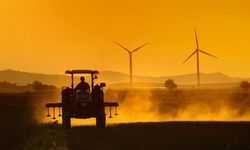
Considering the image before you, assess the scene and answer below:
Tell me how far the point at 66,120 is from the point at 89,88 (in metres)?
2.15

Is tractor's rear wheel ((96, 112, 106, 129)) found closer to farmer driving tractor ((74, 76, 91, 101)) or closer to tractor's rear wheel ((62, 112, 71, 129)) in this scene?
farmer driving tractor ((74, 76, 91, 101))

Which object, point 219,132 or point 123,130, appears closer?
point 219,132

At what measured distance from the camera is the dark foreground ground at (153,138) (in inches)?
1241

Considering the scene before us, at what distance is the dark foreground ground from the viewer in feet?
103

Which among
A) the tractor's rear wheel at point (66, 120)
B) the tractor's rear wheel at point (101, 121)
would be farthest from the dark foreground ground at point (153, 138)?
the tractor's rear wheel at point (66, 120)

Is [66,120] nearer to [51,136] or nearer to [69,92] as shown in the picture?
[69,92]

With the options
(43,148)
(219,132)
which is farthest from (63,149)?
(219,132)

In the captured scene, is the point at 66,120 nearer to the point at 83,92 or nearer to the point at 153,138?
the point at 83,92

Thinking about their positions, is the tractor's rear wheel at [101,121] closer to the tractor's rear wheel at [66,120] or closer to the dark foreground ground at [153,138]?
the tractor's rear wheel at [66,120]

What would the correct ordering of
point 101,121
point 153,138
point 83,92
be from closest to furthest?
point 153,138, point 83,92, point 101,121

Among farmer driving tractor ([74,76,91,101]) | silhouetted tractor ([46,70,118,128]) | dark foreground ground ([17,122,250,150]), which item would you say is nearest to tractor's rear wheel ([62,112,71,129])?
silhouetted tractor ([46,70,118,128])

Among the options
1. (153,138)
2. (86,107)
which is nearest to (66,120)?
(86,107)

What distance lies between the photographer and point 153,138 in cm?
3509

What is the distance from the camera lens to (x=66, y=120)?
45.1m
